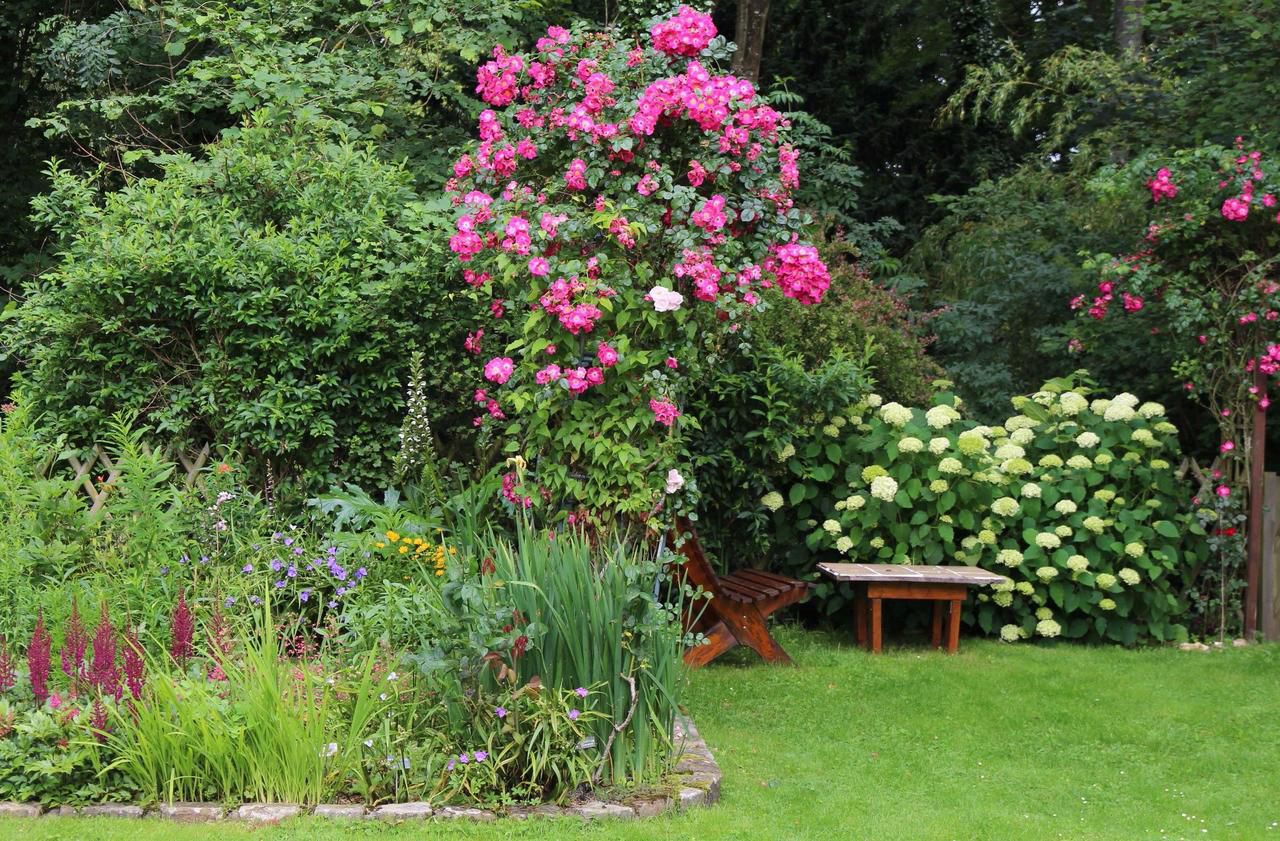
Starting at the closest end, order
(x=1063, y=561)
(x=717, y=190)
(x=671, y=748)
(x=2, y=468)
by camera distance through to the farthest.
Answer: (x=671, y=748) < (x=2, y=468) < (x=717, y=190) < (x=1063, y=561)

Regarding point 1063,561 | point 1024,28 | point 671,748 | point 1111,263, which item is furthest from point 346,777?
point 1024,28

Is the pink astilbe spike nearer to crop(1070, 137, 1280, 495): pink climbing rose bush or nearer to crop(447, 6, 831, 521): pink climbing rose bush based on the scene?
crop(447, 6, 831, 521): pink climbing rose bush

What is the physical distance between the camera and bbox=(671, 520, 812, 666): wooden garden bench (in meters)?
6.01

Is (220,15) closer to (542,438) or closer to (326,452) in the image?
(326,452)

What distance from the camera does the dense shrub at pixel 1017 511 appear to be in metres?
7.16

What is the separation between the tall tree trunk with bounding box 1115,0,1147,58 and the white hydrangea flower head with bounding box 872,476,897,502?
5.38 meters

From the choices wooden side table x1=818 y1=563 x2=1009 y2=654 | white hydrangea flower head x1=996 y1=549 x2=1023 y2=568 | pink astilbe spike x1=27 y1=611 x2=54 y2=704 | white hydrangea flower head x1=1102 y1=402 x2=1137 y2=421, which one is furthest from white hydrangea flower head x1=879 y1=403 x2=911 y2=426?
pink astilbe spike x1=27 y1=611 x2=54 y2=704

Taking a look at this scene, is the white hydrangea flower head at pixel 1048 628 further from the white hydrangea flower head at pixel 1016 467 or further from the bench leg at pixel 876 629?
the bench leg at pixel 876 629

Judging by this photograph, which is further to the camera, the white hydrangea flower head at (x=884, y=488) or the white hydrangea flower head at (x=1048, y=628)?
the white hydrangea flower head at (x=1048, y=628)

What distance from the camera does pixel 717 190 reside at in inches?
230

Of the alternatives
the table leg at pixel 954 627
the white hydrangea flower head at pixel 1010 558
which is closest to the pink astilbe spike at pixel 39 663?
the table leg at pixel 954 627

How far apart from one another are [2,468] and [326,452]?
61.8 inches

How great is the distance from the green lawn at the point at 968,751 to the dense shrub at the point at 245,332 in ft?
7.67

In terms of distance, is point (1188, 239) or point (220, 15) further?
point (220, 15)
